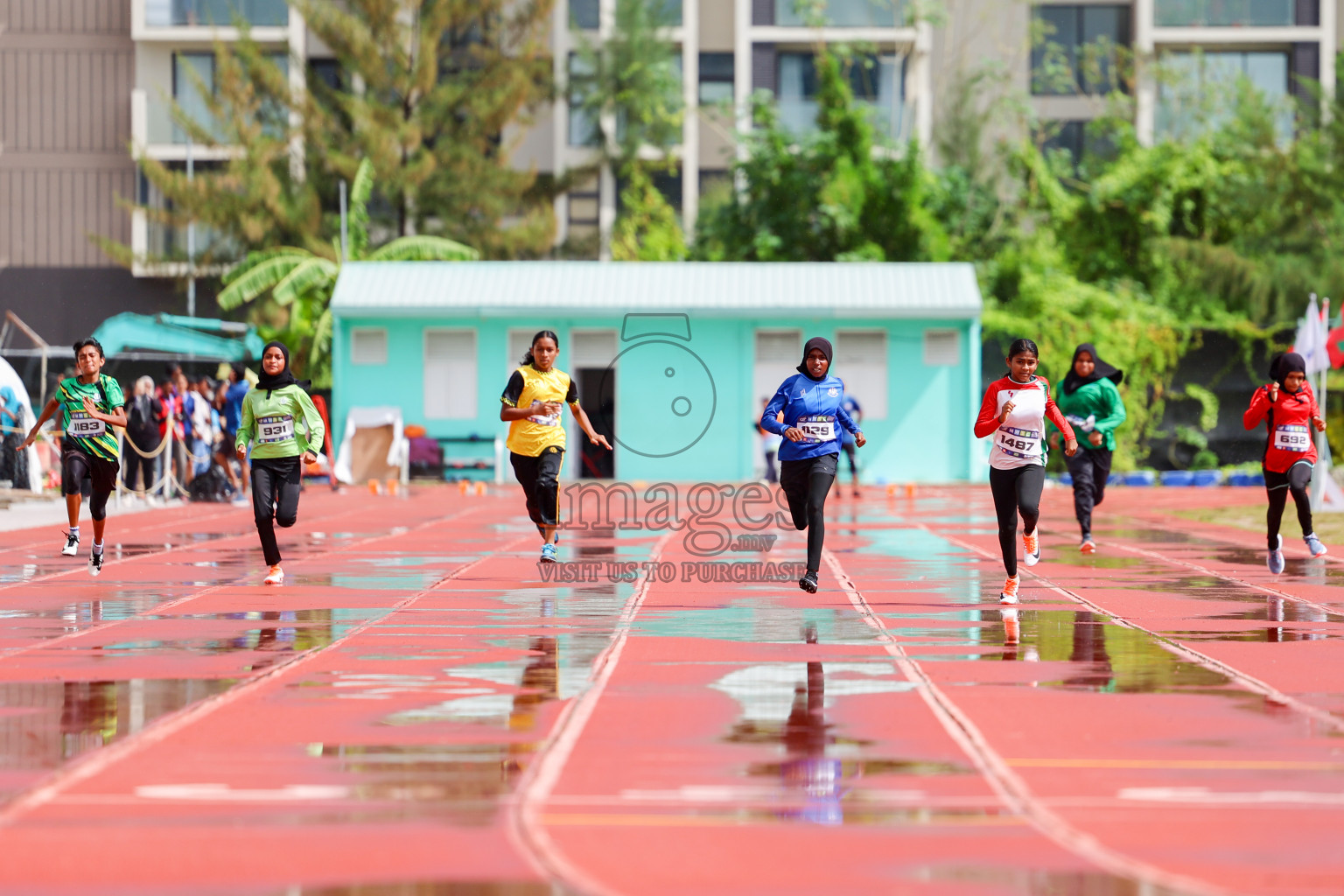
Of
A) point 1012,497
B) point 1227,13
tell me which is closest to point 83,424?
point 1012,497

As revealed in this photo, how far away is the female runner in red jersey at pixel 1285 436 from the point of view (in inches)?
556

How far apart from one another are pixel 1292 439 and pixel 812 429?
4394 millimetres

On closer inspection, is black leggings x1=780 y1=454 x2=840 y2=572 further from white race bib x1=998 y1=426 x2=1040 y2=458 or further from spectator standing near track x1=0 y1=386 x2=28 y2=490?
spectator standing near track x1=0 y1=386 x2=28 y2=490

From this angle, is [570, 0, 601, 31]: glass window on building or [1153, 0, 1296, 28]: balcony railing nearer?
[1153, 0, 1296, 28]: balcony railing

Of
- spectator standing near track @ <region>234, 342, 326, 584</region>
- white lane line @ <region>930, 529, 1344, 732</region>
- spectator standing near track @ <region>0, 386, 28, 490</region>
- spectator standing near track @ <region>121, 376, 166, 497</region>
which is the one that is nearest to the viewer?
white lane line @ <region>930, 529, 1344, 732</region>

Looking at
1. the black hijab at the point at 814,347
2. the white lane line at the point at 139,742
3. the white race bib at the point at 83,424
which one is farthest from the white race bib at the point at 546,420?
the white lane line at the point at 139,742

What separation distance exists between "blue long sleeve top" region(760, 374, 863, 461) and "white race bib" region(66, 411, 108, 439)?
541 centimetres

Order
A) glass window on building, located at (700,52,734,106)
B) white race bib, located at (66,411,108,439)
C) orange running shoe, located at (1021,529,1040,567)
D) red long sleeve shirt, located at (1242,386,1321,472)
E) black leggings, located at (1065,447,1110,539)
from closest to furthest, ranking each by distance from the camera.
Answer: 1. orange running shoe, located at (1021,529,1040,567)
2. white race bib, located at (66,411,108,439)
3. red long sleeve shirt, located at (1242,386,1321,472)
4. black leggings, located at (1065,447,1110,539)
5. glass window on building, located at (700,52,734,106)

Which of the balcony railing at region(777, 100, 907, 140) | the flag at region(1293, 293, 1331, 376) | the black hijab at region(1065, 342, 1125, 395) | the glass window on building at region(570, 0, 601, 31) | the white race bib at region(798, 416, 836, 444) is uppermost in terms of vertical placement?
the glass window on building at region(570, 0, 601, 31)

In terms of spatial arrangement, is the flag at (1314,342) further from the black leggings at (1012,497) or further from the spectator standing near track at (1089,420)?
the black leggings at (1012,497)

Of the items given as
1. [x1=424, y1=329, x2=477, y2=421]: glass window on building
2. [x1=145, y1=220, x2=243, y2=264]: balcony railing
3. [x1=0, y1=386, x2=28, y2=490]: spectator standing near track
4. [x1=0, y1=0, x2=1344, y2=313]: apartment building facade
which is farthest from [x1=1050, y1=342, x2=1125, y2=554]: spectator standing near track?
Result: [x1=145, y1=220, x2=243, y2=264]: balcony railing

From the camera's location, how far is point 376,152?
1880 inches

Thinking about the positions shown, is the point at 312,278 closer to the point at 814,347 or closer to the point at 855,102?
the point at 855,102

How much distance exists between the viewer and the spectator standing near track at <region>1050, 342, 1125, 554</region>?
1650 centimetres
